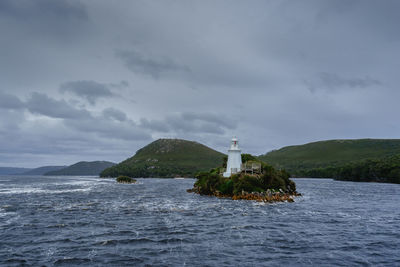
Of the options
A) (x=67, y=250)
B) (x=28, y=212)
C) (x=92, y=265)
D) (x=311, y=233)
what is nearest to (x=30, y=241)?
(x=67, y=250)

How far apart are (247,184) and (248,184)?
25 centimetres

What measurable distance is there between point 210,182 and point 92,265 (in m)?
58.7

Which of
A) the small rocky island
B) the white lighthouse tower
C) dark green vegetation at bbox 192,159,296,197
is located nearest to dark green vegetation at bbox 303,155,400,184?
the small rocky island

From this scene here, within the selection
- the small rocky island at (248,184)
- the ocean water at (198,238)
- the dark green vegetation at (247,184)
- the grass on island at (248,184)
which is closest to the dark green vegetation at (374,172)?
the small rocky island at (248,184)

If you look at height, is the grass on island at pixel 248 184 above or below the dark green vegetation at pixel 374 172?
below

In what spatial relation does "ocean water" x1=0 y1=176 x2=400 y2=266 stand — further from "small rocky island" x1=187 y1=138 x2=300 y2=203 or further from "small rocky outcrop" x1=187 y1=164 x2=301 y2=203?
"small rocky island" x1=187 y1=138 x2=300 y2=203

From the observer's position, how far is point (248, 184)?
6744 cm

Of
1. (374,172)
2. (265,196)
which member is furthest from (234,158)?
(374,172)

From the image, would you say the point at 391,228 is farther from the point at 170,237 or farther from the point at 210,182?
the point at 210,182

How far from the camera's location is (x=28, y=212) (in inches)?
1778

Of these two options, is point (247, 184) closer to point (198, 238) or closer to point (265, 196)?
point (265, 196)

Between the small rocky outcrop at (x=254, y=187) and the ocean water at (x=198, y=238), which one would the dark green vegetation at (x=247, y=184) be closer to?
the small rocky outcrop at (x=254, y=187)

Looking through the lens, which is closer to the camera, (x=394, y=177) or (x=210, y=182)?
(x=210, y=182)

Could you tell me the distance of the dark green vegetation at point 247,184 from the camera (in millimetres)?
67375
